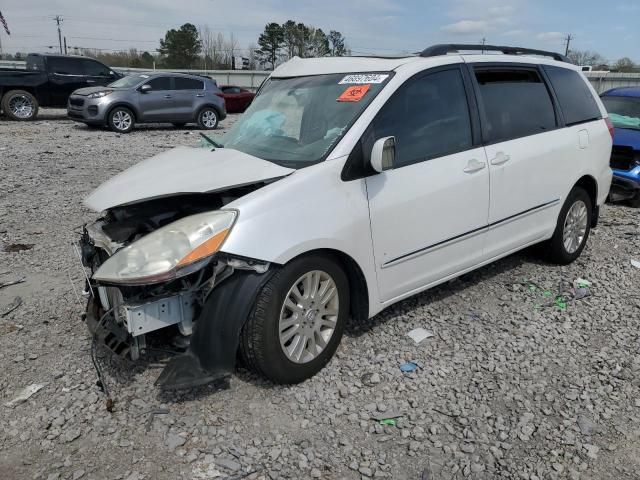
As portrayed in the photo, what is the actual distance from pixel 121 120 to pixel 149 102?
0.96 metres

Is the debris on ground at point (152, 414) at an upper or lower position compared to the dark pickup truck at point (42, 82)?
lower

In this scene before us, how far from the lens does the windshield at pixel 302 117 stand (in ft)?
11.1

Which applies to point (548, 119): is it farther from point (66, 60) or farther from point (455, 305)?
point (66, 60)

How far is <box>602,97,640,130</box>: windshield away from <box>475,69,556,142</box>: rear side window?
4708 millimetres

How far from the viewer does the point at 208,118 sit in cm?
1673

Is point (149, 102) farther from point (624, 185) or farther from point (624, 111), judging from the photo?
point (624, 185)

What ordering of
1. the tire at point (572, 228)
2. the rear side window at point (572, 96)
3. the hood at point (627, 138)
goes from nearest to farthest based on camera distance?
the rear side window at point (572, 96)
the tire at point (572, 228)
the hood at point (627, 138)

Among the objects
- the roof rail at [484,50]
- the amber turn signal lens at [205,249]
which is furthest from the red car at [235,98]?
the amber turn signal lens at [205,249]

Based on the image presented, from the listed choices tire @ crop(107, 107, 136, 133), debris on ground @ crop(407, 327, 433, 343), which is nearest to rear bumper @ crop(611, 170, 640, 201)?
debris on ground @ crop(407, 327, 433, 343)

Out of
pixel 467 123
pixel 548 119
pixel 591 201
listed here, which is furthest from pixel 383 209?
pixel 591 201

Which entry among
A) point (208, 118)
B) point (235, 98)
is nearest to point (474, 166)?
point (208, 118)

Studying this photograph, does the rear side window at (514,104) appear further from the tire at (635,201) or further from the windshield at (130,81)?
the windshield at (130,81)

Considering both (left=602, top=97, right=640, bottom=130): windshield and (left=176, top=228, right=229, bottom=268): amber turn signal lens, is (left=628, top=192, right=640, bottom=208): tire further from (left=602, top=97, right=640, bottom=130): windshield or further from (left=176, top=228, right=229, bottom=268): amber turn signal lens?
(left=176, top=228, right=229, bottom=268): amber turn signal lens

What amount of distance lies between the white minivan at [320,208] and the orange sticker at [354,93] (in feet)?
0.05
